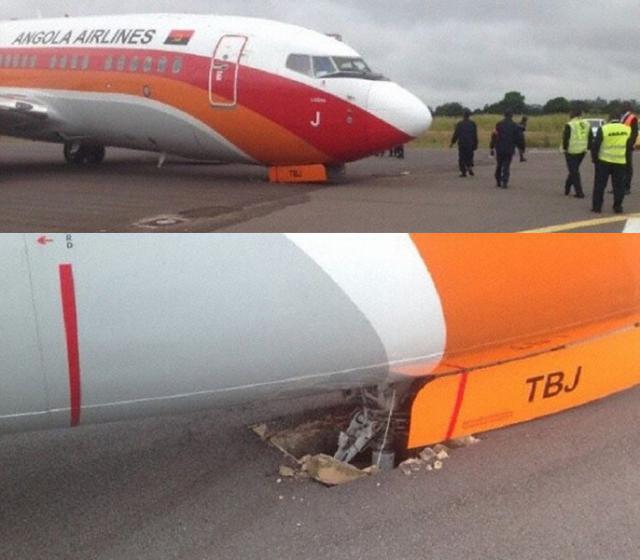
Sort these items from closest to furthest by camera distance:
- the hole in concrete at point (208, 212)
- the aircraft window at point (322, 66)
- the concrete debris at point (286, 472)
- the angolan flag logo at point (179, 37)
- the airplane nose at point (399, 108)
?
1. the concrete debris at point (286, 472)
2. the hole in concrete at point (208, 212)
3. the airplane nose at point (399, 108)
4. the aircraft window at point (322, 66)
5. the angolan flag logo at point (179, 37)

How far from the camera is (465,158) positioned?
1460 centimetres

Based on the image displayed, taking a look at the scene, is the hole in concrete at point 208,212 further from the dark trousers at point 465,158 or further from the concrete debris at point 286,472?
the dark trousers at point 465,158

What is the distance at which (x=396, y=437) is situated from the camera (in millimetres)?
4820

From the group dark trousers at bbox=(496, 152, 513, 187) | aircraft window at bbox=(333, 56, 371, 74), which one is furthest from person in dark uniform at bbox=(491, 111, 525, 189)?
aircraft window at bbox=(333, 56, 371, 74)

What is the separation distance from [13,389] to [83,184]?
9.97m

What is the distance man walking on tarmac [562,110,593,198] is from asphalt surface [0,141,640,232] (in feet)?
0.93

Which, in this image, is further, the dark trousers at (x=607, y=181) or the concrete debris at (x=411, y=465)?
the dark trousers at (x=607, y=181)

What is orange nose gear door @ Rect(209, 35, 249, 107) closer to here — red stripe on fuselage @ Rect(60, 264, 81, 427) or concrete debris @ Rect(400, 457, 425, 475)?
concrete debris @ Rect(400, 457, 425, 475)

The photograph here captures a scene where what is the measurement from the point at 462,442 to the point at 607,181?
7.09 m

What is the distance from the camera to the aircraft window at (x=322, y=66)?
40.2ft

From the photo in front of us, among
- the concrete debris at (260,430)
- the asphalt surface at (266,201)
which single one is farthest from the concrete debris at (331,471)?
the asphalt surface at (266,201)

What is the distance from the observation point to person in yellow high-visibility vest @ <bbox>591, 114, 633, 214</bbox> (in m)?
10.9

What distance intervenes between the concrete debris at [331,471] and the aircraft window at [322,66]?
28.6 ft

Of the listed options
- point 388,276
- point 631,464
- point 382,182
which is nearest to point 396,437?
point 388,276
